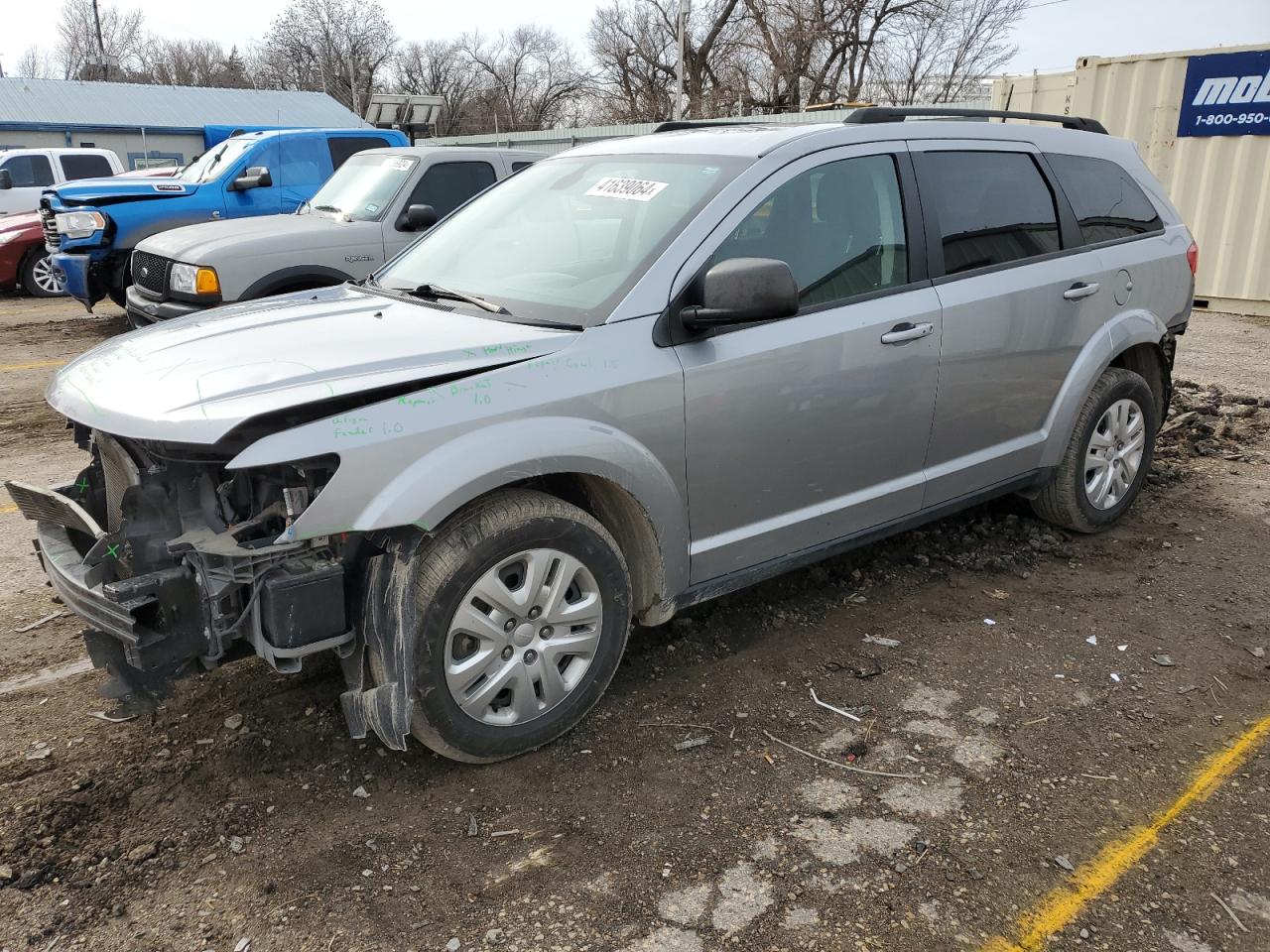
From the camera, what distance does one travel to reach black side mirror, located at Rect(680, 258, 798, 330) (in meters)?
3.00

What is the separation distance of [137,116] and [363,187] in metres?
30.0

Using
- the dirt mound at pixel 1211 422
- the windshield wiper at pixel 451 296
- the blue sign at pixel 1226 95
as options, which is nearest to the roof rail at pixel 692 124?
the windshield wiper at pixel 451 296

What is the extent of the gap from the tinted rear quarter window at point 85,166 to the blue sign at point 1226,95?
54.2ft

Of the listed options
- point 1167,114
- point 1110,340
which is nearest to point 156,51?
point 1167,114

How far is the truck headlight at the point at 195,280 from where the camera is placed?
7.32m

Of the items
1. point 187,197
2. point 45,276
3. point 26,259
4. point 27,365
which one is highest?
point 187,197

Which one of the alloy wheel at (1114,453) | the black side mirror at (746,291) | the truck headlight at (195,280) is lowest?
the alloy wheel at (1114,453)

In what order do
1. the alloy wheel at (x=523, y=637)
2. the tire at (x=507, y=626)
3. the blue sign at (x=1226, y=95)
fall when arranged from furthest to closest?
the blue sign at (x=1226, y=95) < the alloy wheel at (x=523, y=637) < the tire at (x=507, y=626)

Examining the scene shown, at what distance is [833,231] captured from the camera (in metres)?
3.60

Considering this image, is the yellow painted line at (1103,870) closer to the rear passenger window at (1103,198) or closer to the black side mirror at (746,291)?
the black side mirror at (746,291)

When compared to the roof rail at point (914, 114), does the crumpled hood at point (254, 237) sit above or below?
below

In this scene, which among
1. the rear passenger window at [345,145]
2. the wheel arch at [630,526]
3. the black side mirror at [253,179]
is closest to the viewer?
the wheel arch at [630,526]

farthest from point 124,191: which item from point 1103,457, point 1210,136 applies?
point 1210,136

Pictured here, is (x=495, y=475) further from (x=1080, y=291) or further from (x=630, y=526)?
(x=1080, y=291)
